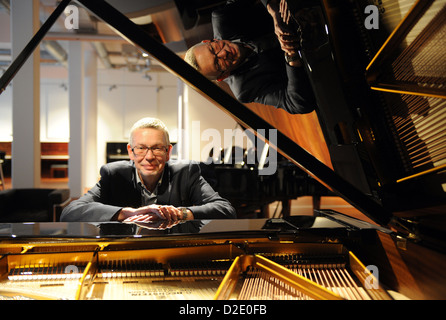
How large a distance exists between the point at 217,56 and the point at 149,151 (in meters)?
0.82

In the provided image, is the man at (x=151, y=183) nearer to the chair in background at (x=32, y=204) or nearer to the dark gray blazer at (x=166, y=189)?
the dark gray blazer at (x=166, y=189)

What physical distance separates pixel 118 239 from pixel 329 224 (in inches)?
32.9

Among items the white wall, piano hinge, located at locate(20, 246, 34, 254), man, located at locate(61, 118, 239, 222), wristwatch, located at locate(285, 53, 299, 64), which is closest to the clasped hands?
man, located at locate(61, 118, 239, 222)

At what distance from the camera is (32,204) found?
15.3 ft

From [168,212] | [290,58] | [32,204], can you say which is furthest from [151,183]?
[32,204]

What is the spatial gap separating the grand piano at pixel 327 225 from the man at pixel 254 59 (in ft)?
0.41

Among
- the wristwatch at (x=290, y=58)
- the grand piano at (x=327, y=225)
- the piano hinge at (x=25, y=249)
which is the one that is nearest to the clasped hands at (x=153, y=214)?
the grand piano at (x=327, y=225)

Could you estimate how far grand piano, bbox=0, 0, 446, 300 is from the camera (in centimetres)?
124

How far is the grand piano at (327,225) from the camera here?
124cm

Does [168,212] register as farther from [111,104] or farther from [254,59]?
[111,104]

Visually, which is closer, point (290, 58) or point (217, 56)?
point (290, 58)

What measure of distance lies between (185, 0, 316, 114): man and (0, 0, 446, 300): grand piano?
125 mm

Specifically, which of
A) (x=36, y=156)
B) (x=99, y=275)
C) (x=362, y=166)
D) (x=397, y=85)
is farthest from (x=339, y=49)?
(x=36, y=156)

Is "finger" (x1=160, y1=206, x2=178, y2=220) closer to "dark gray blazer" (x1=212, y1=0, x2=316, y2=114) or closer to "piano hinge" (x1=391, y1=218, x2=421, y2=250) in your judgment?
"dark gray blazer" (x1=212, y1=0, x2=316, y2=114)
